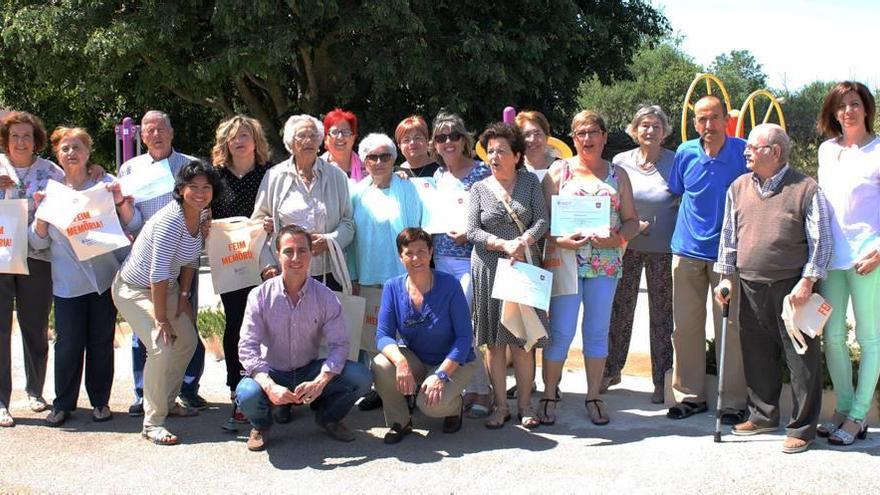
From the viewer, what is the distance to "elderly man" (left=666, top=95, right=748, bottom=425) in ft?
18.4

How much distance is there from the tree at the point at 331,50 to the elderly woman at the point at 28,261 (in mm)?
10349

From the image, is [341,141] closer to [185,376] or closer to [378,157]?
[378,157]

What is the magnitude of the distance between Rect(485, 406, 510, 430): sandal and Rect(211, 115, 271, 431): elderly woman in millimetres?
1732

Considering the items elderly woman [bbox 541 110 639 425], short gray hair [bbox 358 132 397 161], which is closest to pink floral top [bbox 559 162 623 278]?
elderly woman [bbox 541 110 639 425]

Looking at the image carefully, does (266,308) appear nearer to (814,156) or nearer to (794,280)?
(794,280)

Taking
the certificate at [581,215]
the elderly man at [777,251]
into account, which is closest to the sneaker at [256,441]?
the certificate at [581,215]

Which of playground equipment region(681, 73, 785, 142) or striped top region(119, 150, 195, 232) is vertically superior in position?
playground equipment region(681, 73, 785, 142)

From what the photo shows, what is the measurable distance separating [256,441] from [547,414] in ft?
6.12

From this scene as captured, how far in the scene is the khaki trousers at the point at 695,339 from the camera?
19.0 feet

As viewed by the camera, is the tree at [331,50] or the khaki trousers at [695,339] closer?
the khaki trousers at [695,339]

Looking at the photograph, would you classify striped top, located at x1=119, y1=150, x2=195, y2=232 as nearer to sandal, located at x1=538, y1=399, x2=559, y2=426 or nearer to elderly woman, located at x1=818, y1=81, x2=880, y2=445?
sandal, located at x1=538, y1=399, x2=559, y2=426

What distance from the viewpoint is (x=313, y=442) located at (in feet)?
17.7

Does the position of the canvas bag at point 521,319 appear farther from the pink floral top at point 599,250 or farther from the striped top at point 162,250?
the striped top at point 162,250

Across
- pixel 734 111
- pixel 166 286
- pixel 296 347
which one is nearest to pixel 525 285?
pixel 296 347
